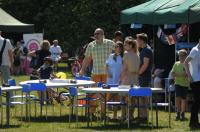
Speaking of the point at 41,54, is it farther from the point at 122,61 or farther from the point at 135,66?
the point at 135,66

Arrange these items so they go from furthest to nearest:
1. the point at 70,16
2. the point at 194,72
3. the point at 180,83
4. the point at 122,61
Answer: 1. the point at 70,16
2. the point at 180,83
3. the point at 122,61
4. the point at 194,72

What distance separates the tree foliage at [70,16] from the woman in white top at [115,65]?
24.1m

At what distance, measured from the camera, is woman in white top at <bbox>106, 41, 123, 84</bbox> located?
1619 cm

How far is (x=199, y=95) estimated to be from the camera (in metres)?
14.3

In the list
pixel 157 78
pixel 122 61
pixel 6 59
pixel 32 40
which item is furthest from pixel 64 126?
pixel 32 40

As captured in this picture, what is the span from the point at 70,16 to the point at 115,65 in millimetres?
29911

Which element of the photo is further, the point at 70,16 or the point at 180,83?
the point at 70,16

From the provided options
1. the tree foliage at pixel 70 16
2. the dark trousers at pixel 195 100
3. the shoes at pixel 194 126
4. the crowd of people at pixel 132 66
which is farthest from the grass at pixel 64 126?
the tree foliage at pixel 70 16

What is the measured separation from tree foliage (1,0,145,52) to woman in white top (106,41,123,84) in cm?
2411

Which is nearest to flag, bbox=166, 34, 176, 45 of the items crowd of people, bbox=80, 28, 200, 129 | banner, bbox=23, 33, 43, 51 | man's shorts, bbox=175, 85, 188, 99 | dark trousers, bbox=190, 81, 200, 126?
crowd of people, bbox=80, 28, 200, 129

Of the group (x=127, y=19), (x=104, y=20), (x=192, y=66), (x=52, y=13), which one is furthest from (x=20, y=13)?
(x=192, y=66)

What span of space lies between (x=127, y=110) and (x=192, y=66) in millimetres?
1807

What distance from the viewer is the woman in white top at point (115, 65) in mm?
16188

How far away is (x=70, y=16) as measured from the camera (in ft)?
151
